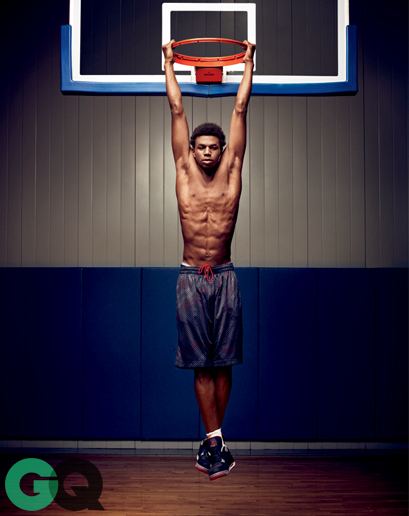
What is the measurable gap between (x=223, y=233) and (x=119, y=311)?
2132 mm

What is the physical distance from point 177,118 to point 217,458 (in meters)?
1.75

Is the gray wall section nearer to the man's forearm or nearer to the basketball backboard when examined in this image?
the basketball backboard

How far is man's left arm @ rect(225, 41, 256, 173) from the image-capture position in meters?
2.48

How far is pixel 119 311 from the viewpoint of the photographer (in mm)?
4359

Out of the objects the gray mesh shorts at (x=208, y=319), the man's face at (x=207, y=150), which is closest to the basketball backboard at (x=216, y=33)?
the man's face at (x=207, y=150)

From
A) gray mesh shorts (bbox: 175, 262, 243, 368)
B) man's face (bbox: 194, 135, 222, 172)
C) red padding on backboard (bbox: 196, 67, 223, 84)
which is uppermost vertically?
red padding on backboard (bbox: 196, 67, 223, 84)

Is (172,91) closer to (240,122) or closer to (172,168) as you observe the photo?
(240,122)

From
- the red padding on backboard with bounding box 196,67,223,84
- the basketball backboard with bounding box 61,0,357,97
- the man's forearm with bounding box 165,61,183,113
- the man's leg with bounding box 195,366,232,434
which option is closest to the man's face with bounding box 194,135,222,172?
the man's forearm with bounding box 165,61,183,113

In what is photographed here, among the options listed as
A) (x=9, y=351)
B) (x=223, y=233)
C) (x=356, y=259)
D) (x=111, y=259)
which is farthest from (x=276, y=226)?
(x=9, y=351)

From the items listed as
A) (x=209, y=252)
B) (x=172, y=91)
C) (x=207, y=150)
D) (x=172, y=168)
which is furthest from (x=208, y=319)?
(x=172, y=168)

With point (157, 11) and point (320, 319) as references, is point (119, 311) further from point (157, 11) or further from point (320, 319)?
point (157, 11)

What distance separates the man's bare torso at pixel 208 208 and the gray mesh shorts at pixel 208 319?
0.11 metres

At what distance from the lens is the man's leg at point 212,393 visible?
2.45 meters

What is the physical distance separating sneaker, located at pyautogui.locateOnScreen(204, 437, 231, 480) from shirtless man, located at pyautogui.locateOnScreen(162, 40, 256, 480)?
0.03 m
